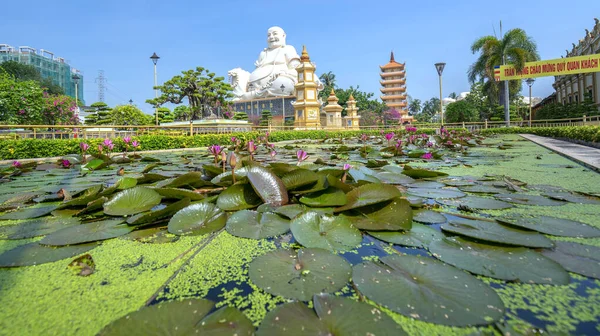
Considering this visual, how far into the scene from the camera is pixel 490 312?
1.71ft

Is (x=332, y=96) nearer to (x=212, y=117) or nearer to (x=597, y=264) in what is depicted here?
(x=212, y=117)

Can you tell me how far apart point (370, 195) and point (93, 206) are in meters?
1.07

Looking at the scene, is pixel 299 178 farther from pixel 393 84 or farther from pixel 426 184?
pixel 393 84

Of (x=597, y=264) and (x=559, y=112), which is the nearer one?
(x=597, y=264)

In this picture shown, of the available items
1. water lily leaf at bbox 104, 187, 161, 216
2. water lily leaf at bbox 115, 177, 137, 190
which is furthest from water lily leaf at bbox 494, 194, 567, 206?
water lily leaf at bbox 115, 177, 137, 190

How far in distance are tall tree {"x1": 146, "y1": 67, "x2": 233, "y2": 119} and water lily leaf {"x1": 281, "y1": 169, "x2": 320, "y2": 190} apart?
22.0 metres

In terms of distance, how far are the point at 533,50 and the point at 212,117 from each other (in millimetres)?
21529

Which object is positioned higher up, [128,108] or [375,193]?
[128,108]

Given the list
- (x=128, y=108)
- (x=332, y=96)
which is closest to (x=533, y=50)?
(x=332, y=96)

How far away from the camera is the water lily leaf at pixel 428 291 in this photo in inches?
20.4

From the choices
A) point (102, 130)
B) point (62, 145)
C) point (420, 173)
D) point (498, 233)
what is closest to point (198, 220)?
point (498, 233)

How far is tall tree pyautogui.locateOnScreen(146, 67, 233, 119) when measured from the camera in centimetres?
2167

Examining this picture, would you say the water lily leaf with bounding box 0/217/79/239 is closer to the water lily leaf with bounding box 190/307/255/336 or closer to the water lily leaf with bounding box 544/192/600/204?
the water lily leaf with bounding box 190/307/255/336

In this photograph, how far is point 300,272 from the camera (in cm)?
68
